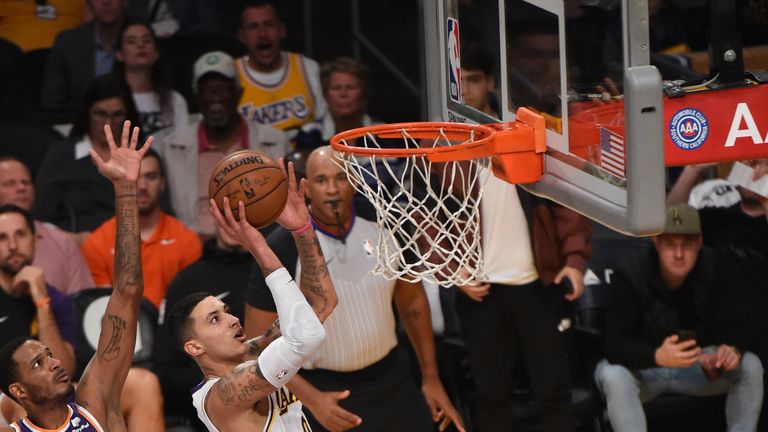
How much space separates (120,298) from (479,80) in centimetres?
157

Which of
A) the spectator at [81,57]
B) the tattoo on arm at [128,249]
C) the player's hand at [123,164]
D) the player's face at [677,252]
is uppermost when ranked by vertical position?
the spectator at [81,57]

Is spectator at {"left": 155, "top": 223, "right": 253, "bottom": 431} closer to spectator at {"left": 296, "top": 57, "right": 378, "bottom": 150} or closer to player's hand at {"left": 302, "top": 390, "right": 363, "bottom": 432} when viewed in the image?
player's hand at {"left": 302, "top": 390, "right": 363, "bottom": 432}

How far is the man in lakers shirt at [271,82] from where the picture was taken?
7676 mm

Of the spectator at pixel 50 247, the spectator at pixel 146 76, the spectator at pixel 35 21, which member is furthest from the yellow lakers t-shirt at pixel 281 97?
the spectator at pixel 50 247

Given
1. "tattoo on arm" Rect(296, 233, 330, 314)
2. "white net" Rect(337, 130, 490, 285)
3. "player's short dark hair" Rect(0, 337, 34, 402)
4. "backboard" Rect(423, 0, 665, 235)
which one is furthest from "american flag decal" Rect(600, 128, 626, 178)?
"player's short dark hair" Rect(0, 337, 34, 402)

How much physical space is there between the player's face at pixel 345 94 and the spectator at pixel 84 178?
45.0 inches

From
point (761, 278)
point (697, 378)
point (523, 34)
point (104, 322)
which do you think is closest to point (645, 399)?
point (697, 378)

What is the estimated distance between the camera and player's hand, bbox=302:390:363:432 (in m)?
5.38

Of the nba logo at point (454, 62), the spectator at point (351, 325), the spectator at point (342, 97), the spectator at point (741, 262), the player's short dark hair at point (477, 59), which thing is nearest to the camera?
the player's short dark hair at point (477, 59)

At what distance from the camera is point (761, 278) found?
262 inches

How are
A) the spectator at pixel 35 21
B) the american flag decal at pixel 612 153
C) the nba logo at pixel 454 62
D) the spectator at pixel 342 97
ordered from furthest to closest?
the spectator at pixel 35 21 → the spectator at pixel 342 97 → the nba logo at pixel 454 62 → the american flag decal at pixel 612 153

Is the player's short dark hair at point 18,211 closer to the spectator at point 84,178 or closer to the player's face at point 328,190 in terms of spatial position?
the spectator at point 84,178

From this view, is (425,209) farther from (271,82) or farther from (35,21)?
(35,21)

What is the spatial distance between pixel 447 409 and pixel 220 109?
237 centimetres
